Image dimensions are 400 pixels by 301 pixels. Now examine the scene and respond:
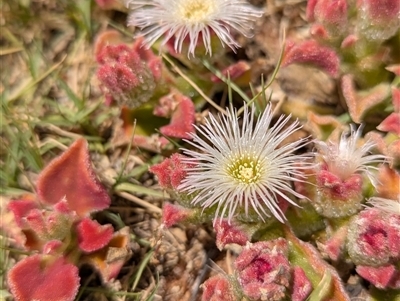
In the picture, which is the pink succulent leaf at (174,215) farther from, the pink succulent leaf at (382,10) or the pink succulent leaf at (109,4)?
the pink succulent leaf at (109,4)

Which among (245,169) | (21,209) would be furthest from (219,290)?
(21,209)

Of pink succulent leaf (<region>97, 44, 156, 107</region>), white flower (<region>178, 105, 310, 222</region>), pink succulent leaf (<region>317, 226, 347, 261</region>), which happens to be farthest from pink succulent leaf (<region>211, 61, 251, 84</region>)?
pink succulent leaf (<region>317, 226, 347, 261</region>)

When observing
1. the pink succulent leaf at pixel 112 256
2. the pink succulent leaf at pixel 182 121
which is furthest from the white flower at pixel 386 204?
the pink succulent leaf at pixel 112 256

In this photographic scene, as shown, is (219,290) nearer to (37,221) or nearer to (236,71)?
(37,221)

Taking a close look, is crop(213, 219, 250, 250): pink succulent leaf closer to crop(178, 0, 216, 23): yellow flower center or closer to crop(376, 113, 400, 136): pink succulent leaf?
crop(376, 113, 400, 136): pink succulent leaf

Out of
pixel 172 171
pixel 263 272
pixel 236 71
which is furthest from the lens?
pixel 236 71

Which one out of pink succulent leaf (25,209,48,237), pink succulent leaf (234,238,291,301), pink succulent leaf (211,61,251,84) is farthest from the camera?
pink succulent leaf (211,61,251,84)
